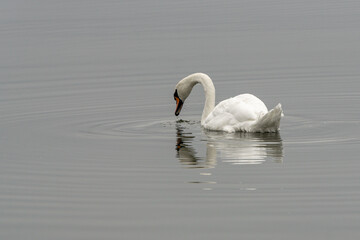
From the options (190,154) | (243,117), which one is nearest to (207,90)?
(243,117)

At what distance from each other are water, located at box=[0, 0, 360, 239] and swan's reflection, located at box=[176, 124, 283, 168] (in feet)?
0.11

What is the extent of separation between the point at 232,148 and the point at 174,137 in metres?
1.82

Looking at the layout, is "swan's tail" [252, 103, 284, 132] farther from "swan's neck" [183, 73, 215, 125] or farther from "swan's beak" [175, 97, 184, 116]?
"swan's beak" [175, 97, 184, 116]

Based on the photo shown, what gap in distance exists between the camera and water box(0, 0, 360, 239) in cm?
1091

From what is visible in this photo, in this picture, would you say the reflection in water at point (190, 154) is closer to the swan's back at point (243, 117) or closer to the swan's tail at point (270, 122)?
the swan's back at point (243, 117)

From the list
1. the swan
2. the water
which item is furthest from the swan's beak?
the swan

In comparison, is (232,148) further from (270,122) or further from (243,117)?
(243,117)

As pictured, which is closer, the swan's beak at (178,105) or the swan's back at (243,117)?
the swan's back at (243,117)

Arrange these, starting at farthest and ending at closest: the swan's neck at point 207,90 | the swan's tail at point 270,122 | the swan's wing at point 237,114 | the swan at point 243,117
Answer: the swan's neck at point 207,90 → the swan's wing at point 237,114 → the swan at point 243,117 → the swan's tail at point 270,122

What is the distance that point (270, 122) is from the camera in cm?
1603

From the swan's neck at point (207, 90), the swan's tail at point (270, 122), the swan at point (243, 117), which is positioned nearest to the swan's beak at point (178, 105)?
the swan's neck at point (207, 90)

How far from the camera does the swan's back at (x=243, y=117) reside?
16.2 meters

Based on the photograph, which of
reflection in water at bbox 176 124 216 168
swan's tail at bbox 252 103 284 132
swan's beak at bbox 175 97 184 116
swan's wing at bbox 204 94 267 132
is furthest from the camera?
swan's beak at bbox 175 97 184 116

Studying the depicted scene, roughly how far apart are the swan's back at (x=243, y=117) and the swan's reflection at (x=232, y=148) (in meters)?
0.12
